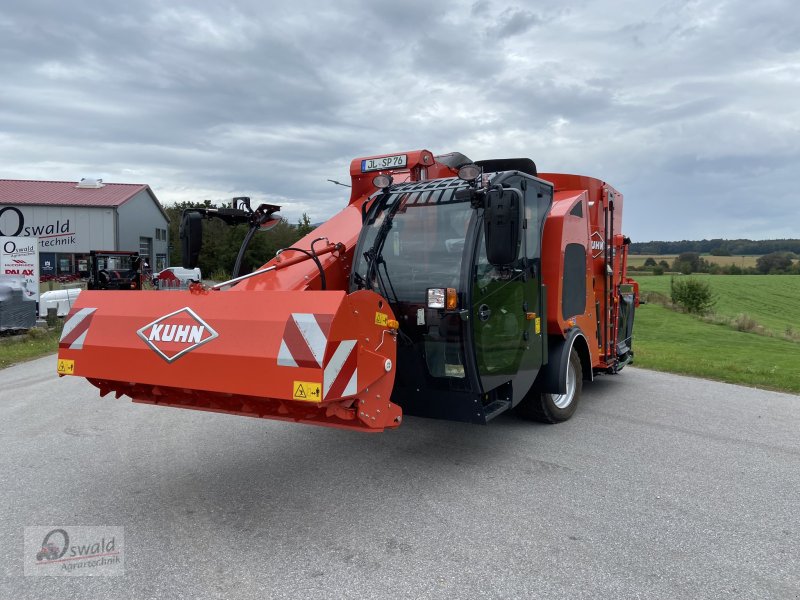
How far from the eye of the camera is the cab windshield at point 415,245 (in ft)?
15.4

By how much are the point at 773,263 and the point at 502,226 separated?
68.3m

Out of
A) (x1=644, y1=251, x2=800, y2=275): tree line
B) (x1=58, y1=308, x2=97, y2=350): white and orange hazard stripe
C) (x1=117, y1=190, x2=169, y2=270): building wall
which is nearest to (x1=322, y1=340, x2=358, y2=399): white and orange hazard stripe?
(x1=58, y1=308, x2=97, y2=350): white and orange hazard stripe

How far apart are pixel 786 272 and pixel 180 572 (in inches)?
2719

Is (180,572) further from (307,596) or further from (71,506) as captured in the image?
(71,506)

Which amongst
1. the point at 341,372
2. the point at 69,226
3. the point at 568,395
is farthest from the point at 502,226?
the point at 69,226

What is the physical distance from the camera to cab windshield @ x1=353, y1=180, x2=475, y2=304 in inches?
184

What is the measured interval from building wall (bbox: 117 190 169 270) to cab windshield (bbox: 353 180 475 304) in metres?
41.2

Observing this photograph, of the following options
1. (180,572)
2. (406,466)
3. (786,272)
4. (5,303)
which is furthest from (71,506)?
(786,272)

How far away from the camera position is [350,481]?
4.58 metres

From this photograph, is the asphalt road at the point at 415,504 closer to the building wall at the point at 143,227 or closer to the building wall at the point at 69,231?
the building wall at the point at 69,231

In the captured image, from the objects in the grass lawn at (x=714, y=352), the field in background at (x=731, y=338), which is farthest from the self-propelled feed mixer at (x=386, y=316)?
the field in background at (x=731, y=338)

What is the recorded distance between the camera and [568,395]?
644 centimetres

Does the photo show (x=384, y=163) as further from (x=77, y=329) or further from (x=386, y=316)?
(x=77, y=329)

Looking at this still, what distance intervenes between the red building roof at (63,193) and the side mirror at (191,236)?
131ft
